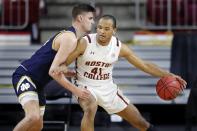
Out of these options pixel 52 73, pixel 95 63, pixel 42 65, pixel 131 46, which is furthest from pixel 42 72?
pixel 131 46

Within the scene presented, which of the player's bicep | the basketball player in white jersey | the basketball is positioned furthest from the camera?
the basketball

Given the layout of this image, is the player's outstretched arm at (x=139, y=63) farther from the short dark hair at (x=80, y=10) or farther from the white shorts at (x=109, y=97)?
the short dark hair at (x=80, y=10)

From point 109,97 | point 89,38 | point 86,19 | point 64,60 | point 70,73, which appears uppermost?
point 86,19

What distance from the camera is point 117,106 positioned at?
8.19 metres

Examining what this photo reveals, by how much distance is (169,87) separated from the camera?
8.19m

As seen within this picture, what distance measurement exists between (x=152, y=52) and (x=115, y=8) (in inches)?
60.9

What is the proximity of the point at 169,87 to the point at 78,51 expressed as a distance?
1.11 metres

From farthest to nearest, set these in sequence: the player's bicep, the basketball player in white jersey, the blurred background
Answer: the blurred background < the basketball player in white jersey < the player's bicep

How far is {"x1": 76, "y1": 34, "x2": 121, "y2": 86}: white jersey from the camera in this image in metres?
8.07

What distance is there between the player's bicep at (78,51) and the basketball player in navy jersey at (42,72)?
0.08 m

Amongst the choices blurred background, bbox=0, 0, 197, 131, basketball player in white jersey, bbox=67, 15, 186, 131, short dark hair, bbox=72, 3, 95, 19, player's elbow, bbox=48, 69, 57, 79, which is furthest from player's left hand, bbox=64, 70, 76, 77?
blurred background, bbox=0, 0, 197, 131

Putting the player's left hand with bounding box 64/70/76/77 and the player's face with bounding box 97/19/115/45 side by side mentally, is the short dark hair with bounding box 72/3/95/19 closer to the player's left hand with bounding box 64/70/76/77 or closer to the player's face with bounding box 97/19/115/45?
the player's face with bounding box 97/19/115/45

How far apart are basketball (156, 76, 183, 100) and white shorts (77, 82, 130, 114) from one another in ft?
1.45

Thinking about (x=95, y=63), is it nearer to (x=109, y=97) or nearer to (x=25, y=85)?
(x=109, y=97)
